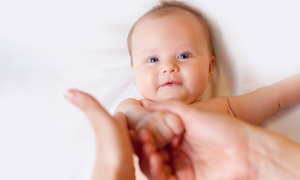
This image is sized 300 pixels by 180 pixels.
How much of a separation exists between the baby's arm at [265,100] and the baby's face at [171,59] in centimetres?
12

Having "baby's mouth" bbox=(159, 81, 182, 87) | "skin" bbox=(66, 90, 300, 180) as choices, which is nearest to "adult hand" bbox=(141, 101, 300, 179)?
"skin" bbox=(66, 90, 300, 180)

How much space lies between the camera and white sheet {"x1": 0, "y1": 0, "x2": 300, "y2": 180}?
1303 mm

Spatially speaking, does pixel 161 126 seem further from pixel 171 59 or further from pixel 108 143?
pixel 171 59

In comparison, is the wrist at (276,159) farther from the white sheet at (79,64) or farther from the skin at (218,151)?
the white sheet at (79,64)

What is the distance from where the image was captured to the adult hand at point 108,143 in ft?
2.72

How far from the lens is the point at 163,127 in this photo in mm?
902

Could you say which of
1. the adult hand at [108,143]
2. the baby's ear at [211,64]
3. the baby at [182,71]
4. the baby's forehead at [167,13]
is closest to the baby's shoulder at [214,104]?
the baby at [182,71]

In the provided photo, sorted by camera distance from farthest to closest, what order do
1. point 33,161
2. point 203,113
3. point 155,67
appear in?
point 33,161 → point 155,67 → point 203,113

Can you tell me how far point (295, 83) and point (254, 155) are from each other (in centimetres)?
39

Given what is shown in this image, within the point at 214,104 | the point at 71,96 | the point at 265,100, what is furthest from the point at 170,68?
the point at 71,96

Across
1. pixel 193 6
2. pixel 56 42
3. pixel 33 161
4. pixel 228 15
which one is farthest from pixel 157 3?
pixel 33 161

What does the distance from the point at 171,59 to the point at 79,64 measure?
339 millimetres

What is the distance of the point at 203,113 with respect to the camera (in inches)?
36.4

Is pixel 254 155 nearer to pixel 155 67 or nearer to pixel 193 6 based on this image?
pixel 155 67
